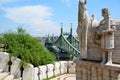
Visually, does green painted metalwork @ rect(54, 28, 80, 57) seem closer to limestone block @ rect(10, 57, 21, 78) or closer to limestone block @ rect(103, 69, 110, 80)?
limestone block @ rect(10, 57, 21, 78)

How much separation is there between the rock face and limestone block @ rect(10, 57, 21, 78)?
23.4 ft

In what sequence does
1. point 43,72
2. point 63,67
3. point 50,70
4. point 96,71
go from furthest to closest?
point 63,67, point 50,70, point 43,72, point 96,71

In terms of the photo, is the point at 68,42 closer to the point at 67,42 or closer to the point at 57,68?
the point at 67,42

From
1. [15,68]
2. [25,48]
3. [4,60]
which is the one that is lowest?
[15,68]

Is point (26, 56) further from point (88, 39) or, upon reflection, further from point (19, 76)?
point (88, 39)

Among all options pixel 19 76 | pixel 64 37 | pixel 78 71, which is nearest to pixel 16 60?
pixel 19 76

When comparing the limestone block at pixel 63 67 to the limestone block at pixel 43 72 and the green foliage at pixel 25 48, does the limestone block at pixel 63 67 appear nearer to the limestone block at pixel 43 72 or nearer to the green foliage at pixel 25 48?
the green foliage at pixel 25 48

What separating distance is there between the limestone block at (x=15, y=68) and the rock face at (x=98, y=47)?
7141 millimetres

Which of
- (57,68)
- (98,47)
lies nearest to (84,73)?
(98,47)

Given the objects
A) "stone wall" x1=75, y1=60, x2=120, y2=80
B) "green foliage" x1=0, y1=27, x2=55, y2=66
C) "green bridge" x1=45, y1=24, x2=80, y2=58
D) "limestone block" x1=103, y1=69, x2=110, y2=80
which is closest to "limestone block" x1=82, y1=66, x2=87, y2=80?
"stone wall" x1=75, y1=60, x2=120, y2=80

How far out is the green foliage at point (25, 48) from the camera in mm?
15867

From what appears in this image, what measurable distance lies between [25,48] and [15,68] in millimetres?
2464

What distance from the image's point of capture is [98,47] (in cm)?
786

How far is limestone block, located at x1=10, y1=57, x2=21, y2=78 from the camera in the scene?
48.5ft
